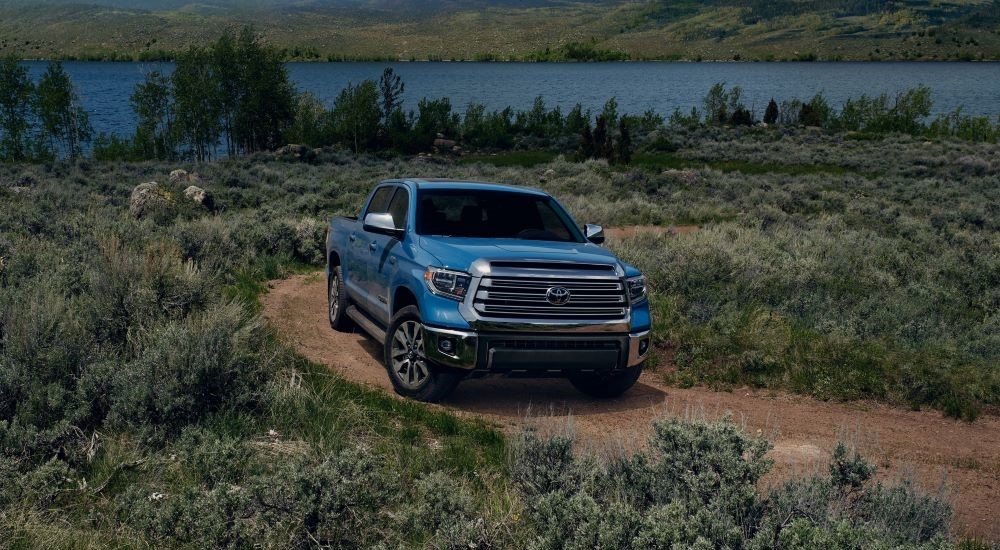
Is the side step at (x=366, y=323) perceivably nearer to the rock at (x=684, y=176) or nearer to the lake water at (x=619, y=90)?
the rock at (x=684, y=176)

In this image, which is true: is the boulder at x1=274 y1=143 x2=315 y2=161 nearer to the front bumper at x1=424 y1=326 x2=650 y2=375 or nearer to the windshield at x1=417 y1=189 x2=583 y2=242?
the windshield at x1=417 y1=189 x2=583 y2=242

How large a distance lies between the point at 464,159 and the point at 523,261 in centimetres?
4980

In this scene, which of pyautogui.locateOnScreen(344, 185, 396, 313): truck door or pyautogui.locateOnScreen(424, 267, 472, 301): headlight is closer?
pyautogui.locateOnScreen(424, 267, 472, 301): headlight

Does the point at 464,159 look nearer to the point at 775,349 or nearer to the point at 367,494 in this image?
the point at 775,349

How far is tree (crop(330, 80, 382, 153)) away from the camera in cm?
6328

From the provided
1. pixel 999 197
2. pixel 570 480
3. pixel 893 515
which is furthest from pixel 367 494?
pixel 999 197

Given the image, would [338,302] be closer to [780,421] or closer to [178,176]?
[780,421]

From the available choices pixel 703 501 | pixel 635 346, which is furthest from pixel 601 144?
pixel 703 501

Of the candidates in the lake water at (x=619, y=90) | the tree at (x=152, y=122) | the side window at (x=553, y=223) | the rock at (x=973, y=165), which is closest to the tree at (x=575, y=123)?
the rock at (x=973, y=165)

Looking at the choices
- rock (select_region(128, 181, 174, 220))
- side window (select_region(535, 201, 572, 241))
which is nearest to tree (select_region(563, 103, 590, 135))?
rock (select_region(128, 181, 174, 220))

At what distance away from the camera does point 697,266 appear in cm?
1326

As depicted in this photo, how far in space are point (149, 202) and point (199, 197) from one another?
7.50ft

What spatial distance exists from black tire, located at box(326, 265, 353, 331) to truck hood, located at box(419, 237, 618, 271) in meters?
2.70

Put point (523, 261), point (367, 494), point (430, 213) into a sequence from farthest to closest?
point (430, 213)
point (523, 261)
point (367, 494)
